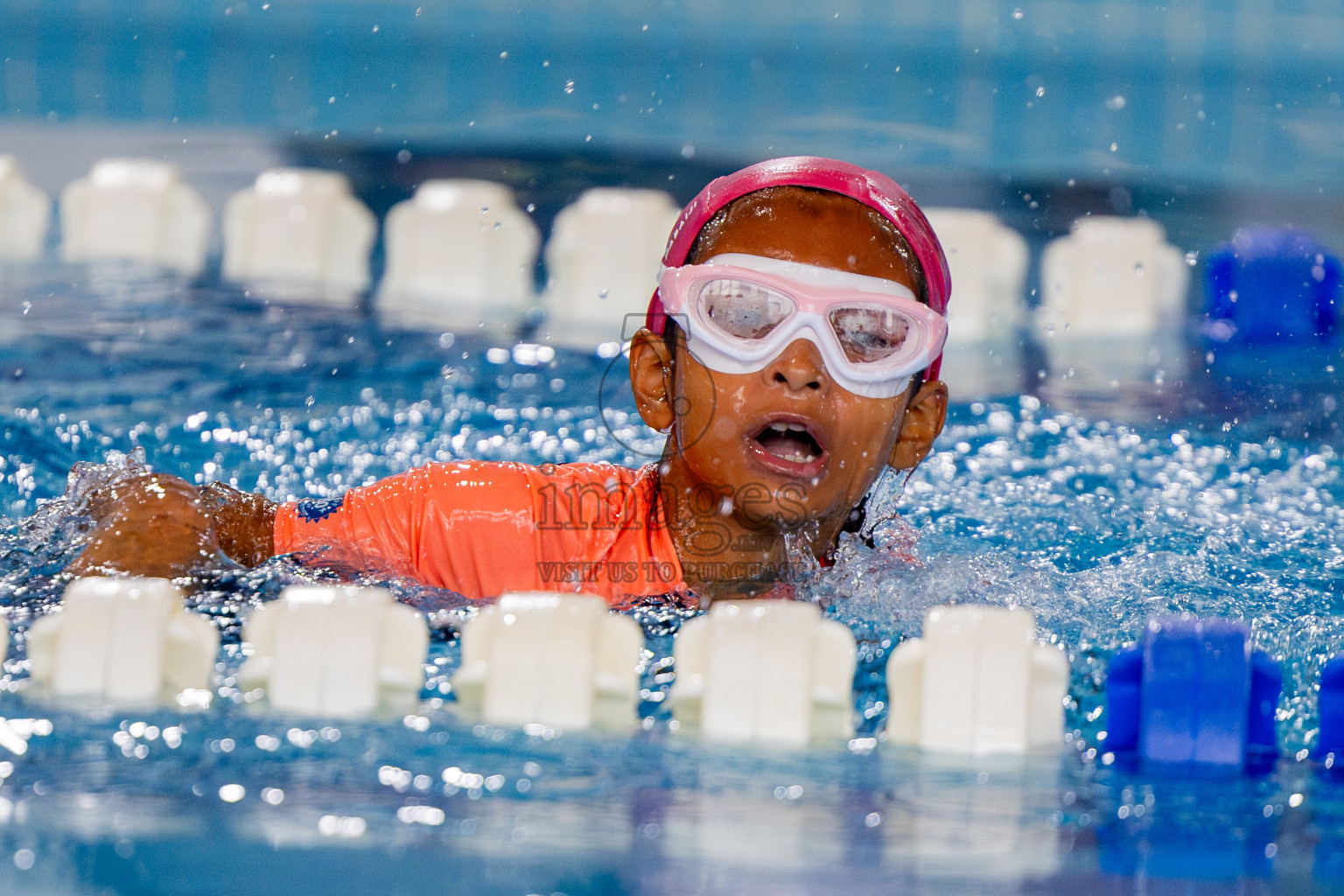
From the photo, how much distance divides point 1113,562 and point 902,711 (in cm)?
107

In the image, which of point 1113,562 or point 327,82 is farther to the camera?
point 327,82

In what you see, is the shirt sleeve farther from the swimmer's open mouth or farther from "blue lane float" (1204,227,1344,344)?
"blue lane float" (1204,227,1344,344)

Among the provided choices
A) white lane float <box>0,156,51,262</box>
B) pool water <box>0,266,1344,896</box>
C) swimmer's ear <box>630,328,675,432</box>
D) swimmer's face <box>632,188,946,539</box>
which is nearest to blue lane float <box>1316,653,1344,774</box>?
pool water <box>0,266,1344,896</box>

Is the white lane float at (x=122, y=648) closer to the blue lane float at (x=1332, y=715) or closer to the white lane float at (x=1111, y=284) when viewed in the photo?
the blue lane float at (x=1332, y=715)

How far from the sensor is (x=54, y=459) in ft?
9.86

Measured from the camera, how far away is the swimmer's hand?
2.06 metres

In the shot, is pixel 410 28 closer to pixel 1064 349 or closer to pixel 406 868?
pixel 1064 349

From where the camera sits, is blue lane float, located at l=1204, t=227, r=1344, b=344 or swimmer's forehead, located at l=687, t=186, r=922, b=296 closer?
swimmer's forehead, located at l=687, t=186, r=922, b=296

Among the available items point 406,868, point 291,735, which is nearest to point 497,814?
point 406,868

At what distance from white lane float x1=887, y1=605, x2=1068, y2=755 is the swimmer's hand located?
3.28ft

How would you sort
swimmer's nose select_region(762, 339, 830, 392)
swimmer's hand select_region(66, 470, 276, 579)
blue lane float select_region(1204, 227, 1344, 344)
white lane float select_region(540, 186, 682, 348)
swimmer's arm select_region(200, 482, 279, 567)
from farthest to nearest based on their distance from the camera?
1. blue lane float select_region(1204, 227, 1344, 344)
2. white lane float select_region(540, 186, 682, 348)
3. swimmer's arm select_region(200, 482, 279, 567)
4. swimmer's hand select_region(66, 470, 276, 579)
5. swimmer's nose select_region(762, 339, 830, 392)

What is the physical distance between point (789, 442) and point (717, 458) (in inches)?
3.8

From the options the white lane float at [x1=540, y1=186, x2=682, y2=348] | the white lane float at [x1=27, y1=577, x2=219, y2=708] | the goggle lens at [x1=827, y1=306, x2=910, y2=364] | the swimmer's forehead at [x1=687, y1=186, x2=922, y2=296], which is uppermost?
the white lane float at [x1=540, y1=186, x2=682, y2=348]

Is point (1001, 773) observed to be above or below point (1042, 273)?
below
